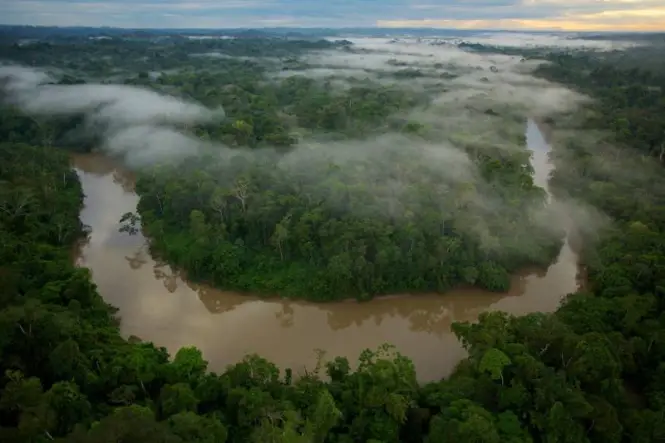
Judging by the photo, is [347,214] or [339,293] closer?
[339,293]

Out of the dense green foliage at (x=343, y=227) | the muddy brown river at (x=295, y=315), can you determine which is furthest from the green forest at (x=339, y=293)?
the muddy brown river at (x=295, y=315)

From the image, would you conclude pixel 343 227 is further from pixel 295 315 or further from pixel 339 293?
pixel 295 315

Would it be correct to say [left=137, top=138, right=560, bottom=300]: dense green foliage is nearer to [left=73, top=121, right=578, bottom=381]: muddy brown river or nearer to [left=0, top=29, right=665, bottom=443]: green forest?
[left=0, top=29, right=665, bottom=443]: green forest

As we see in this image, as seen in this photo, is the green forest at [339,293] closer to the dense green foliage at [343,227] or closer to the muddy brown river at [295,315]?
Result: the dense green foliage at [343,227]

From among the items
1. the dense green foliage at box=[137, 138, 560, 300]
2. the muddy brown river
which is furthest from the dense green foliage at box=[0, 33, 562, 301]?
the muddy brown river

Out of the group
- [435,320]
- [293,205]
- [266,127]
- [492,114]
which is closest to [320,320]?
[435,320]

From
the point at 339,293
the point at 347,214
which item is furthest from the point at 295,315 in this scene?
the point at 347,214
